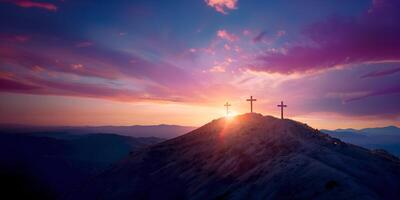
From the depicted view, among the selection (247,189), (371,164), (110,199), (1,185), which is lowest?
(1,185)

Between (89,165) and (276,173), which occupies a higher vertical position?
(276,173)

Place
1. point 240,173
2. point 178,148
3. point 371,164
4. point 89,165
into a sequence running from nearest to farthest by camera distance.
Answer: point 371,164, point 240,173, point 178,148, point 89,165

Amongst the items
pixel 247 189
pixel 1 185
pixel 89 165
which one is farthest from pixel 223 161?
pixel 89 165

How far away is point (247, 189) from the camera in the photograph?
2716cm

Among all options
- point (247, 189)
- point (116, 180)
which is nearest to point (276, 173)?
point (247, 189)

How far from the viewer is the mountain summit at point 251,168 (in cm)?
2283

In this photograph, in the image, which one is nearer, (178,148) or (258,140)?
(258,140)

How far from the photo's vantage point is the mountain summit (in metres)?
22.8

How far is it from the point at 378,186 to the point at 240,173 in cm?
1318

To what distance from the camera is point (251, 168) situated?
3169 centimetres

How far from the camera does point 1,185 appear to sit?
13725cm

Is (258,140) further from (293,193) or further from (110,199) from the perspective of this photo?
(110,199)

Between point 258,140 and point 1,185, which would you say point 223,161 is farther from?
point 1,185

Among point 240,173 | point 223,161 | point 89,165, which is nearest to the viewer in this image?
point 240,173
